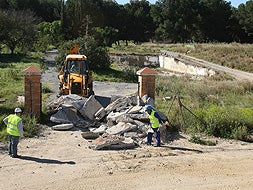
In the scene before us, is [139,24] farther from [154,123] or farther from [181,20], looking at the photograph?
[154,123]

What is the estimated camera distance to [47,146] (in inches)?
439

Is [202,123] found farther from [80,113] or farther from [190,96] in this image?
[190,96]

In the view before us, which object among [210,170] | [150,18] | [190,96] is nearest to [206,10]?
[150,18]

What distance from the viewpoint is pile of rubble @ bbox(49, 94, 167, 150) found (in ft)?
38.2

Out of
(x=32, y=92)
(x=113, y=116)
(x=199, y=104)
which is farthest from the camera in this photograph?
(x=199, y=104)

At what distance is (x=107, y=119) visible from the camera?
13.5 m

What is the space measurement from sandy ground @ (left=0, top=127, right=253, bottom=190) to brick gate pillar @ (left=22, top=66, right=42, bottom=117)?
1.99 metres

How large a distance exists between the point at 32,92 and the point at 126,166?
5.92 m

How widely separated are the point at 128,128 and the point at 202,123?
290cm

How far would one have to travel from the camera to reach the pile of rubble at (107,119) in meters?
11.7

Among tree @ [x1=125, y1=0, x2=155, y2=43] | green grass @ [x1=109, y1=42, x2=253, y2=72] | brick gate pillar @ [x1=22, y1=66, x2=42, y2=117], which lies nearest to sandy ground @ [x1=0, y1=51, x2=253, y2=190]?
brick gate pillar @ [x1=22, y1=66, x2=42, y2=117]

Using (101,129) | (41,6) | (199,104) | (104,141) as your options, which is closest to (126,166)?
(104,141)

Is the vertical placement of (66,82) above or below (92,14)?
below

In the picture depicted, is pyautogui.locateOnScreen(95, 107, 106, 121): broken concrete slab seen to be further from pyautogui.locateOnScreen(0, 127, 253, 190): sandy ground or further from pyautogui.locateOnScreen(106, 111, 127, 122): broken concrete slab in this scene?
pyautogui.locateOnScreen(0, 127, 253, 190): sandy ground
